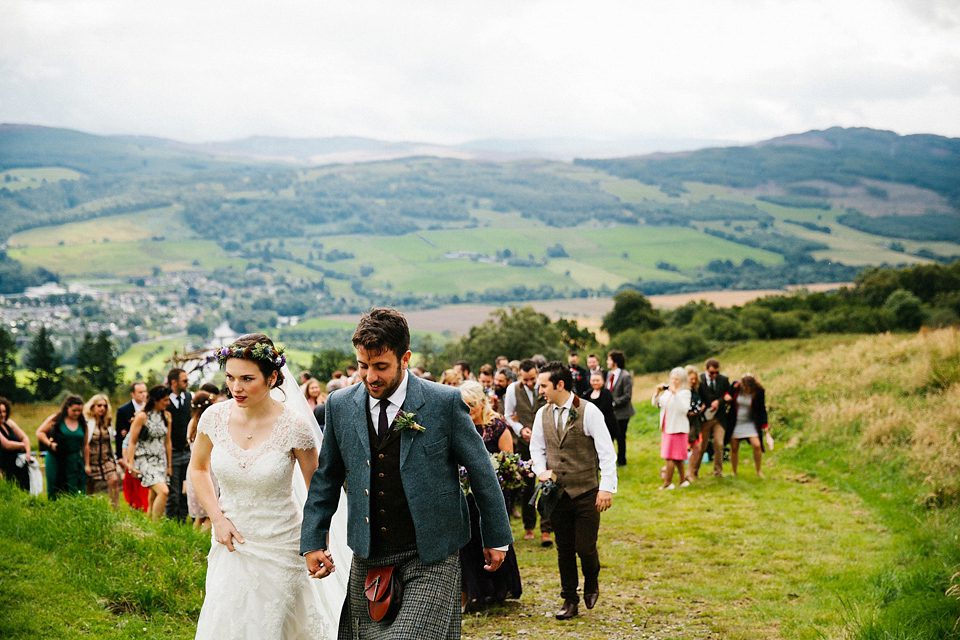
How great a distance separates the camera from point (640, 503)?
13.3 m

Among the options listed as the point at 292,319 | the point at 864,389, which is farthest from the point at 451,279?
the point at 864,389

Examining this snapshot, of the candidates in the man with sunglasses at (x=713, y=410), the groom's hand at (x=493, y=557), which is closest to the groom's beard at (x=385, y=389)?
the groom's hand at (x=493, y=557)

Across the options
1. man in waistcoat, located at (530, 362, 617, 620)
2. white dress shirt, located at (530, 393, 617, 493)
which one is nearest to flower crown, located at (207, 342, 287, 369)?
man in waistcoat, located at (530, 362, 617, 620)

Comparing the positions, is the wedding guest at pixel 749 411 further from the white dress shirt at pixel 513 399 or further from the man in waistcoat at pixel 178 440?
the man in waistcoat at pixel 178 440

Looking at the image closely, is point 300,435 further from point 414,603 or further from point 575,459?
point 575,459

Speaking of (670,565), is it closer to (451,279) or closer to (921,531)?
(921,531)

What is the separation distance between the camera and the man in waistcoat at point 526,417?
36.4 ft

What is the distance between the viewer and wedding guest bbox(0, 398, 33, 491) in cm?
1135

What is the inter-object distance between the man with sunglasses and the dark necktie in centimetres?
1085

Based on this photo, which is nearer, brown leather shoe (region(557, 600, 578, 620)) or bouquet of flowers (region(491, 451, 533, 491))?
brown leather shoe (region(557, 600, 578, 620))

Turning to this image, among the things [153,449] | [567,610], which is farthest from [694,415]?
[153,449]

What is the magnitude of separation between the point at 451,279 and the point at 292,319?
38063mm

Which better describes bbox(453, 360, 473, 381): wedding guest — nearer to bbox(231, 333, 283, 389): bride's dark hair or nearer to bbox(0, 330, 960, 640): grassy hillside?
bbox(0, 330, 960, 640): grassy hillside

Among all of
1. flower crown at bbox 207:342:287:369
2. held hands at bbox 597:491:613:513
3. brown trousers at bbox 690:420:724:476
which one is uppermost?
flower crown at bbox 207:342:287:369
